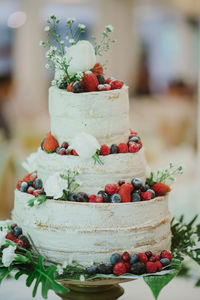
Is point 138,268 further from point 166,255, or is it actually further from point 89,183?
point 89,183

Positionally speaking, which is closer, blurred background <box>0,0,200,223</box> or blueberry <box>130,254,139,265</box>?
blueberry <box>130,254,139,265</box>

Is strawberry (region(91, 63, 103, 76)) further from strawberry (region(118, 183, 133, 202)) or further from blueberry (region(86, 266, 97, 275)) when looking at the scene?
blueberry (region(86, 266, 97, 275))

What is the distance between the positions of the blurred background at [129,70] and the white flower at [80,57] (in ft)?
11.8

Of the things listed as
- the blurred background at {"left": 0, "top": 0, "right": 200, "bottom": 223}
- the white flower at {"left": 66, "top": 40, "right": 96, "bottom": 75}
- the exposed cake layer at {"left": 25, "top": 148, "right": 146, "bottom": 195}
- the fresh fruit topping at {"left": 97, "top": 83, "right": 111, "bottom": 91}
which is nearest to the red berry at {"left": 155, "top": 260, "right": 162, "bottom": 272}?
the exposed cake layer at {"left": 25, "top": 148, "right": 146, "bottom": 195}

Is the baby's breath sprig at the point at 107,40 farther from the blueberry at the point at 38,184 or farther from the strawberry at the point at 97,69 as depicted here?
the blueberry at the point at 38,184

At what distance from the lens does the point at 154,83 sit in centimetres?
1263

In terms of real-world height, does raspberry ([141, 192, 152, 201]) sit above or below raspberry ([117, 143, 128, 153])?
below

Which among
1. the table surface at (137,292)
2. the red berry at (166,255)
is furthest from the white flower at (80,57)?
the table surface at (137,292)

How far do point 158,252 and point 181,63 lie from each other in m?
10.6

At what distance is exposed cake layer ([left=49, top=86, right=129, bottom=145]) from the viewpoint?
2119 millimetres

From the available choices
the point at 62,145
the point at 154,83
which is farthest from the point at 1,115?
the point at 62,145

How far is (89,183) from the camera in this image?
6.96ft

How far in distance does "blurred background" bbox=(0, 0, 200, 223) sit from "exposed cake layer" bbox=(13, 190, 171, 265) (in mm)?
3590

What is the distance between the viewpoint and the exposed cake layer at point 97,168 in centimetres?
211
